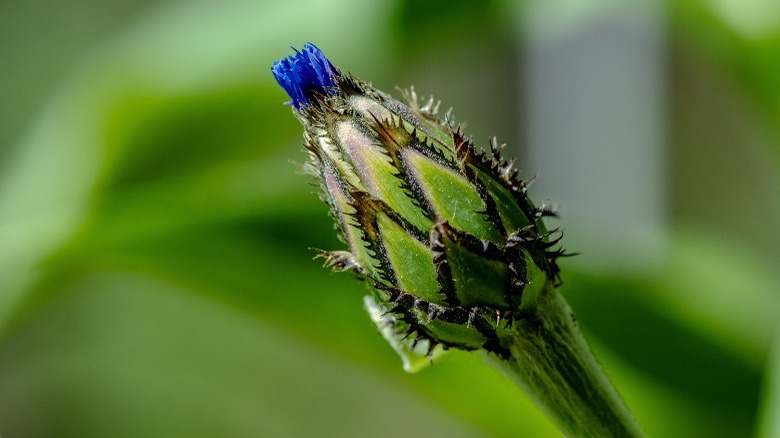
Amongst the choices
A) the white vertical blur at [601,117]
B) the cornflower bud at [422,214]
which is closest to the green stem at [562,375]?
the cornflower bud at [422,214]

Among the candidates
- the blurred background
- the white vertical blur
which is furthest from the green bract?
the white vertical blur

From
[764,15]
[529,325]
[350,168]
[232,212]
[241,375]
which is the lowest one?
[529,325]

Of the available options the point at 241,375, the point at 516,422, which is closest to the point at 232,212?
the point at 516,422

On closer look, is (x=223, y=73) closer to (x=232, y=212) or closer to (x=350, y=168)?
(x=232, y=212)

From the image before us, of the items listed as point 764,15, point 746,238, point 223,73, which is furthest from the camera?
point 746,238

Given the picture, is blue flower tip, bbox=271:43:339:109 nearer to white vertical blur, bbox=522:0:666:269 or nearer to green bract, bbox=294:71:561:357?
green bract, bbox=294:71:561:357

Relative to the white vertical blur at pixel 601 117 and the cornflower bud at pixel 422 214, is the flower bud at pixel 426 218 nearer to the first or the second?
the cornflower bud at pixel 422 214

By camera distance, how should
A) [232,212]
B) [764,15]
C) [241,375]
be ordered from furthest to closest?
[241,375] → [232,212] → [764,15]

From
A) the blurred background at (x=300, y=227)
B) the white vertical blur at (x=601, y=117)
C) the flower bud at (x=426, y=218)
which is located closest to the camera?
the flower bud at (x=426, y=218)

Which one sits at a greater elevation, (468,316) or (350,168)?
(350,168)
